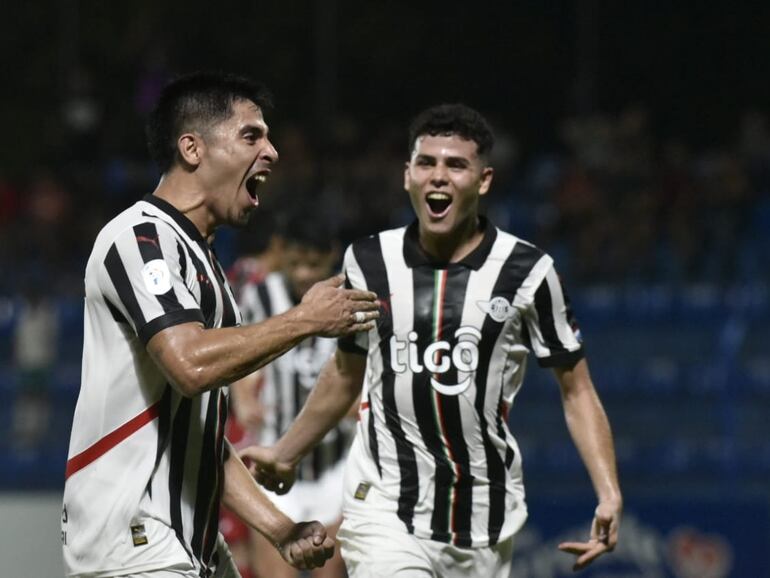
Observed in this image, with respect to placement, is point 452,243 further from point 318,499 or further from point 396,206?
point 396,206

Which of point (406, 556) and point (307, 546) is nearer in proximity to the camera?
point (307, 546)

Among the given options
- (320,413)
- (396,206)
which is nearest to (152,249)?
(320,413)

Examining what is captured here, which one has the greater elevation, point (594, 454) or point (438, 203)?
point (438, 203)

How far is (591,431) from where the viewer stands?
424 cm

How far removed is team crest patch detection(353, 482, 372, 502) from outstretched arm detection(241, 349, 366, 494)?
0.63 ft

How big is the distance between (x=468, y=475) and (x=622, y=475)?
4192mm

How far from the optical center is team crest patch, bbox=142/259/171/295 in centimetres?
302

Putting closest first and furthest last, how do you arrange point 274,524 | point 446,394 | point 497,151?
point 274,524 < point 446,394 < point 497,151

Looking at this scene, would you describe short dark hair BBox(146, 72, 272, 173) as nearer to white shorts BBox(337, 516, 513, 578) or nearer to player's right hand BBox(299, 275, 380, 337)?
player's right hand BBox(299, 275, 380, 337)

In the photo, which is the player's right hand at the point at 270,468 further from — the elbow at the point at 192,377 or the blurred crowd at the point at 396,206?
the blurred crowd at the point at 396,206

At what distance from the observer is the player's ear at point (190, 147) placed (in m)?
3.30

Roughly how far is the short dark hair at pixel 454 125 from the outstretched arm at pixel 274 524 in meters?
1.39

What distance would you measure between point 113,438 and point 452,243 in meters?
1.56

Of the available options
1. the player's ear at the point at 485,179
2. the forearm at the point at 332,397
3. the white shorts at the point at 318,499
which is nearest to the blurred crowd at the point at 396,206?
the white shorts at the point at 318,499
